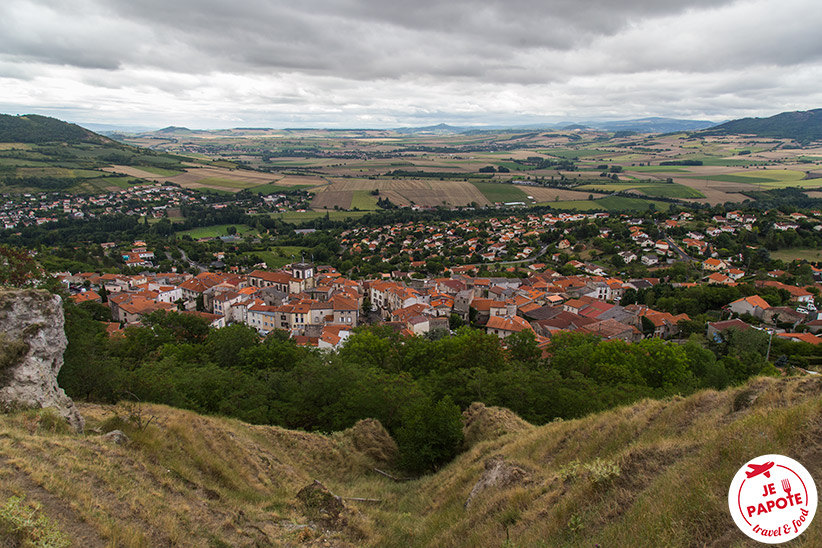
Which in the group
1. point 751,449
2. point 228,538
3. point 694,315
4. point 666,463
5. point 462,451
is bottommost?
point 694,315

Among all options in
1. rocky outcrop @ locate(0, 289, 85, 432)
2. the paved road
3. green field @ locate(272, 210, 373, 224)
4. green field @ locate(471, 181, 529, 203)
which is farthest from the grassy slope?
green field @ locate(471, 181, 529, 203)

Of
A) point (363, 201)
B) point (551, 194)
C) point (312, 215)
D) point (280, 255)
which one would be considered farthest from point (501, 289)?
point (551, 194)

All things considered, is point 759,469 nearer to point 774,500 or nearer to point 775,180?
point 774,500

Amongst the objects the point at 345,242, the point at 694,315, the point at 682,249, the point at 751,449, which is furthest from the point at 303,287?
the point at 682,249

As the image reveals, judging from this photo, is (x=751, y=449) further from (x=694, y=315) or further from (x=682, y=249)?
(x=682, y=249)

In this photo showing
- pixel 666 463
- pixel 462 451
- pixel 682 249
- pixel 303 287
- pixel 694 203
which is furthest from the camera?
pixel 694 203

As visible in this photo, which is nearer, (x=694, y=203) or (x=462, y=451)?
Result: (x=462, y=451)

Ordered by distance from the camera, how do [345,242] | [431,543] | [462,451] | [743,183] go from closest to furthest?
[431,543], [462,451], [345,242], [743,183]
